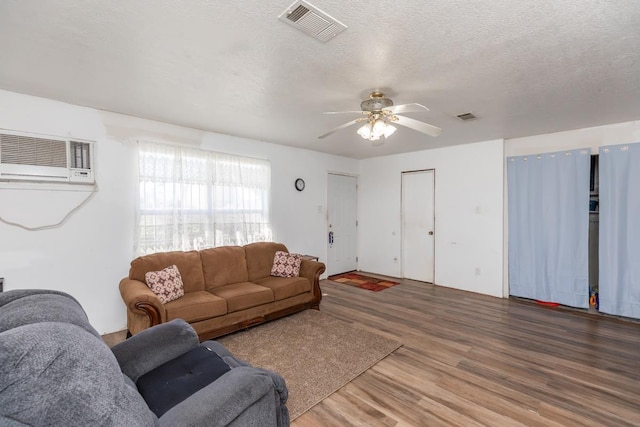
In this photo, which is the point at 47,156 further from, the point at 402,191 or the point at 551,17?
the point at 402,191

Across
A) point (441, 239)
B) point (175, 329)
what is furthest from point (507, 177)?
point (175, 329)

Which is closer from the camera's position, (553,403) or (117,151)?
(553,403)

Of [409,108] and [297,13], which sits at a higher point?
[297,13]

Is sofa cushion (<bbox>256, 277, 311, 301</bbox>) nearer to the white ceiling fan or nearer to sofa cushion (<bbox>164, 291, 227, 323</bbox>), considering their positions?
sofa cushion (<bbox>164, 291, 227, 323</bbox>)

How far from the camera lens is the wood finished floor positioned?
6.63ft

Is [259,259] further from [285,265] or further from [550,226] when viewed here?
[550,226]

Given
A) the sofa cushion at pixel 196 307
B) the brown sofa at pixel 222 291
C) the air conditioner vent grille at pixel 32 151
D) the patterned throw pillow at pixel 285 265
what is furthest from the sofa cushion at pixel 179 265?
the air conditioner vent grille at pixel 32 151

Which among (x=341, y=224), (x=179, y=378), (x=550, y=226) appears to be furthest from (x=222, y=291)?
(x=550, y=226)

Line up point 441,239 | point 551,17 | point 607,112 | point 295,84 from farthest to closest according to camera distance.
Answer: point 441,239 < point 607,112 < point 295,84 < point 551,17

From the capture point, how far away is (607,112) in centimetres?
334

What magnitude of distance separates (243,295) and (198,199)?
154 centimetres

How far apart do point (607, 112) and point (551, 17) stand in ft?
8.35

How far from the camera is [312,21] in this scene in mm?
1707

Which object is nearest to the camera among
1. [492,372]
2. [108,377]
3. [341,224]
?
[108,377]
